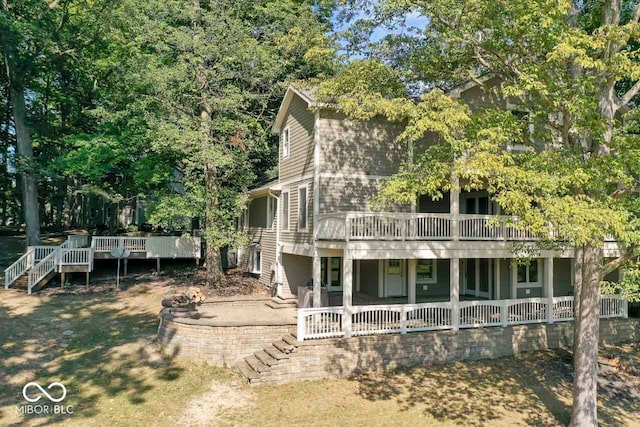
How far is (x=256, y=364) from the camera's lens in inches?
465

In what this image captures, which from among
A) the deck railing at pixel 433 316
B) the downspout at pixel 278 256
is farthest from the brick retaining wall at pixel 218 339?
the downspout at pixel 278 256

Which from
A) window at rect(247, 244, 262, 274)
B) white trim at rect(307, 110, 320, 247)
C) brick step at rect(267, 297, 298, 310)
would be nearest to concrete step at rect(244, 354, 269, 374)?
brick step at rect(267, 297, 298, 310)

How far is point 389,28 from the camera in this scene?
44.4 feet

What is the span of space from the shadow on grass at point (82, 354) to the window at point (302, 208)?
631 centimetres

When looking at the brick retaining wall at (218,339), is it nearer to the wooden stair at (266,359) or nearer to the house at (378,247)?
the wooden stair at (266,359)

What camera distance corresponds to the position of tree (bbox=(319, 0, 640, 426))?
8898mm

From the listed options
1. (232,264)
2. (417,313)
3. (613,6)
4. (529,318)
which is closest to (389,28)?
(613,6)

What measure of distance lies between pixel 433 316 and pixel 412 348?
146cm

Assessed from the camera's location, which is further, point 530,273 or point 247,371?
point 530,273

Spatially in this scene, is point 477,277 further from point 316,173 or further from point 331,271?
point 316,173

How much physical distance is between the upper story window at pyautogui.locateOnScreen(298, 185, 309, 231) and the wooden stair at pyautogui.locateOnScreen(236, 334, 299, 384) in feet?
15.6

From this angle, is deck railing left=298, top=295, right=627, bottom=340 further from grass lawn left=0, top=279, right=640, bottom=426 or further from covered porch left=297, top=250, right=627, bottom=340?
grass lawn left=0, top=279, right=640, bottom=426

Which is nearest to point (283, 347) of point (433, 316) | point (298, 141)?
point (433, 316)

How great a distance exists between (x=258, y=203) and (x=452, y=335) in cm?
1278
